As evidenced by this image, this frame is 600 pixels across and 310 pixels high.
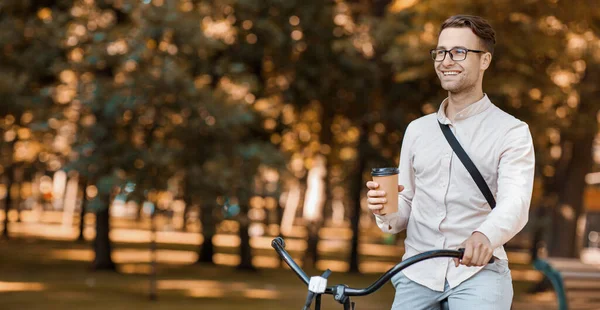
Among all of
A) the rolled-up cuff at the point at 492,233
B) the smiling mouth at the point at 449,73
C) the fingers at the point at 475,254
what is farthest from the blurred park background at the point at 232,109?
the fingers at the point at 475,254

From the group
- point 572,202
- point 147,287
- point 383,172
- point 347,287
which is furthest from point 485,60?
point 572,202

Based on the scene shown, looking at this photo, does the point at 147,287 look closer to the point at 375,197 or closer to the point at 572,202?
the point at 572,202

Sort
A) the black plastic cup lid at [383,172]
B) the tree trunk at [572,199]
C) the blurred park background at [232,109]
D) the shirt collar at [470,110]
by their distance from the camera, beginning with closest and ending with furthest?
the black plastic cup lid at [383,172] < the shirt collar at [470,110] < the blurred park background at [232,109] < the tree trunk at [572,199]

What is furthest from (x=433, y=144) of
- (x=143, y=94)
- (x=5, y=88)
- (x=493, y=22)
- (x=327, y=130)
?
(x=327, y=130)

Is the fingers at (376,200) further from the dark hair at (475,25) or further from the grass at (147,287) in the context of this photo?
the grass at (147,287)

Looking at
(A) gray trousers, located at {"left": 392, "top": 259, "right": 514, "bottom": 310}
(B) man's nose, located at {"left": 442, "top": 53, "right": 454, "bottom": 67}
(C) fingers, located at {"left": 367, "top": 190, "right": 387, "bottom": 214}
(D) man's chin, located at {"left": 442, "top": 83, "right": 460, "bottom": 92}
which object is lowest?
(A) gray trousers, located at {"left": 392, "top": 259, "right": 514, "bottom": 310}

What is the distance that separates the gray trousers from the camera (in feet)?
11.5

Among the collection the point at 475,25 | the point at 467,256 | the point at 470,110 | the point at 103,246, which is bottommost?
the point at 103,246

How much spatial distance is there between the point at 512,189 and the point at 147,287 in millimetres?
19061

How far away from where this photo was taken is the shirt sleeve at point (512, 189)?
3.32 m

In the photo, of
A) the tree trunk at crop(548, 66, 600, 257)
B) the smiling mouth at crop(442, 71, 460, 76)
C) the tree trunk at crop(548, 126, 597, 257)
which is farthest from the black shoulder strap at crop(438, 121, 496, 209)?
the tree trunk at crop(548, 126, 597, 257)

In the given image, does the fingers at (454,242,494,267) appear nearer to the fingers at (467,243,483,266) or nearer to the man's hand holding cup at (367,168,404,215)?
the fingers at (467,243,483,266)

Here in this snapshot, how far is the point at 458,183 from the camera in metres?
3.65

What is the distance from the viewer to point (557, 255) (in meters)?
22.5
